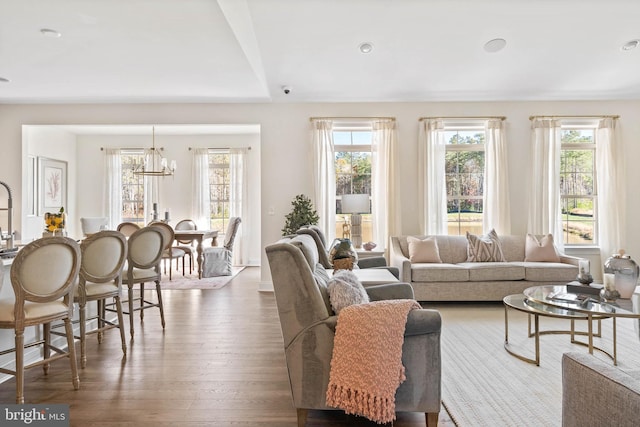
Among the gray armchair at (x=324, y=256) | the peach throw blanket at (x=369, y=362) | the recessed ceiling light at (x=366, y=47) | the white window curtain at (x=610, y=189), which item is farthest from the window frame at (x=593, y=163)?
the peach throw blanket at (x=369, y=362)

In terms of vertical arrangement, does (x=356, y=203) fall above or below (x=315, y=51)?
below

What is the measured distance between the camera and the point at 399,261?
4.87m

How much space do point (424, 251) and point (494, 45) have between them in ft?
8.75

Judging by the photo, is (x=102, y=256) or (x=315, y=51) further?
(x=315, y=51)

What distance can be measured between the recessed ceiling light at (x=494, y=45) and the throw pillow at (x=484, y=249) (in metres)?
2.42

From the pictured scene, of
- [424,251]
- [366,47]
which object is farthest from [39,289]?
[424,251]

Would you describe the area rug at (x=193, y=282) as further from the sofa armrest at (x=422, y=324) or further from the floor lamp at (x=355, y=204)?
the sofa armrest at (x=422, y=324)

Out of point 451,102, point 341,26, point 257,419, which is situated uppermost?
point 341,26

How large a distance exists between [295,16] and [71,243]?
3043mm

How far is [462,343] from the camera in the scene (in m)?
3.37

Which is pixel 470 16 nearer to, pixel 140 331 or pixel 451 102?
pixel 451 102

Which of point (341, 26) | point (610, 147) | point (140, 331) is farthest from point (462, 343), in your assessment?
point (610, 147)

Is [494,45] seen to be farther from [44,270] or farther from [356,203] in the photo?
[44,270]

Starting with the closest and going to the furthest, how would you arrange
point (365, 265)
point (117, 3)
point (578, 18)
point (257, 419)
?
1. point (257, 419)
2. point (117, 3)
3. point (578, 18)
4. point (365, 265)
